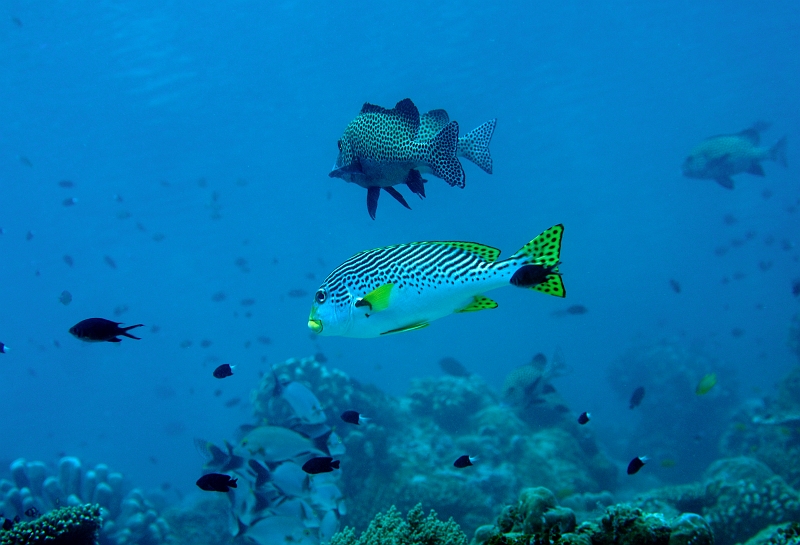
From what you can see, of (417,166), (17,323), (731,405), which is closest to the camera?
(417,166)

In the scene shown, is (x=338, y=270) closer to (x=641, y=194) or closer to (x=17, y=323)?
(x=641, y=194)

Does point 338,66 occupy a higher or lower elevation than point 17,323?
lower

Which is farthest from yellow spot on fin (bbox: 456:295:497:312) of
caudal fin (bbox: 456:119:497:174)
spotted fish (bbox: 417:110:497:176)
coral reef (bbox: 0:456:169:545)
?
coral reef (bbox: 0:456:169:545)

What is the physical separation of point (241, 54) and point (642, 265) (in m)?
92.8

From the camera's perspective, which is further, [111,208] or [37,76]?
[111,208]

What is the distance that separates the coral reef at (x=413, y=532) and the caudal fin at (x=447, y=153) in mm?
2687

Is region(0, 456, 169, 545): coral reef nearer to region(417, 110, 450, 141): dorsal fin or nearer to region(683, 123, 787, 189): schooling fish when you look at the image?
region(417, 110, 450, 141): dorsal fin

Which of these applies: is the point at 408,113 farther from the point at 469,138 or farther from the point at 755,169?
the point at 755,169

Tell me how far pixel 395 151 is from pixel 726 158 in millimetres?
14434

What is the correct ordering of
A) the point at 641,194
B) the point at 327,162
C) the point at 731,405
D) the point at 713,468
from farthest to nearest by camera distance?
the point at 641,194, the point at 327,162, the point at 731,405, the point at 713,468

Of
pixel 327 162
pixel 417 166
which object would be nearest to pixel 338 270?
pixel 417 166

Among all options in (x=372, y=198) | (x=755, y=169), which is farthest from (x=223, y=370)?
(x=755, y=169)

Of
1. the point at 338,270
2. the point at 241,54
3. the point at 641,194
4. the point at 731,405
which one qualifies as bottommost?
the point at 338,270

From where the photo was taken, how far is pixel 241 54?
2725 cm
